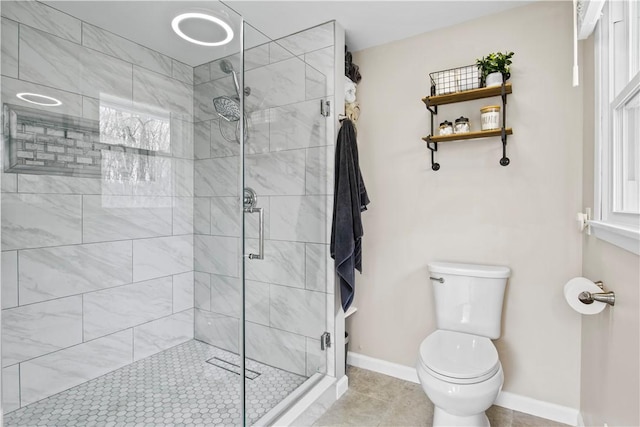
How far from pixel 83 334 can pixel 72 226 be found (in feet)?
1.80

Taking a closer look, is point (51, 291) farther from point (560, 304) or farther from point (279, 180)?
point (560, 304)

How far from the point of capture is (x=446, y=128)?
2049 mm

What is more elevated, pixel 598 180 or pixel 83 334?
pixel 598 180

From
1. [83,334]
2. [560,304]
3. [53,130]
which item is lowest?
[83,334]

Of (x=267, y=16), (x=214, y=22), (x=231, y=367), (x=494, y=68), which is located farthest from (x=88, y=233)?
(x=494, y=68)

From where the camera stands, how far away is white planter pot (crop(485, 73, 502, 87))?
187cm

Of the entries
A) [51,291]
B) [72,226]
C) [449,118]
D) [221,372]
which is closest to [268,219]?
[221,372]

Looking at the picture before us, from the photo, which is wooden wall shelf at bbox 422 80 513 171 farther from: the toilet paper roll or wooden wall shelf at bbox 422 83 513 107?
the toilet paper roll

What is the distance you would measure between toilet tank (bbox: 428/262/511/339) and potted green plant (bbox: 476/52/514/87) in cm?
106

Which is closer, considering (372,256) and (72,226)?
(72,226)

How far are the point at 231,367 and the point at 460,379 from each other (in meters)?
1.08

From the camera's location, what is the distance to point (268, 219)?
1.81m

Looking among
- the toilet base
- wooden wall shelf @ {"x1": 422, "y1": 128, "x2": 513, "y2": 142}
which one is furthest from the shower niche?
the toilet base

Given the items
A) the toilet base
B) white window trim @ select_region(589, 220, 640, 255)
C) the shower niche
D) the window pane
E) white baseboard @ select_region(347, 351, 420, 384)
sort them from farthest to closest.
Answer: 1. white baseboard @ select_region(347, 351, 420, 384)
2. the toilet base
3. the shower niche
4. the window pane
5. white window trim @ select_region(589, 220, 640, 255)
